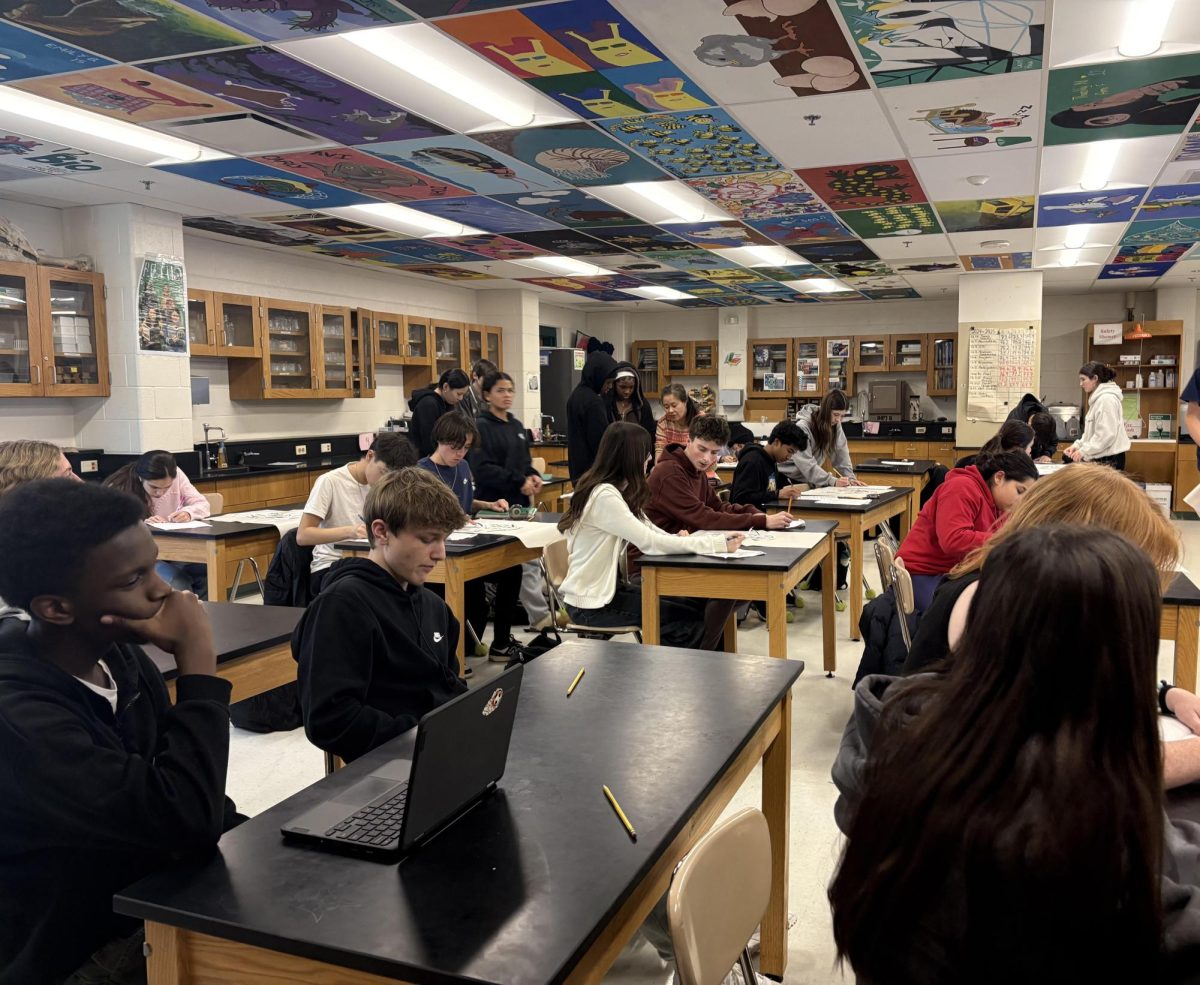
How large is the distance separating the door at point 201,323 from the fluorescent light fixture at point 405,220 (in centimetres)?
135

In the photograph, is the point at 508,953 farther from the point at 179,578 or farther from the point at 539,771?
the point at 179,578

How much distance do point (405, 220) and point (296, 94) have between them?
278 centimetres

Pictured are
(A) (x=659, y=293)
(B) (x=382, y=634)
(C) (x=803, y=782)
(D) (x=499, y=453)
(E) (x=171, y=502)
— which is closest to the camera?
(B) (x=382, y=634)

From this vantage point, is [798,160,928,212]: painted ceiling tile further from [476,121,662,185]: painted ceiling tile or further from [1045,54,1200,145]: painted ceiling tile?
[476,121,662,185]: painted ceiling tile

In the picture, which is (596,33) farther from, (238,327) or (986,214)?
(238,327)

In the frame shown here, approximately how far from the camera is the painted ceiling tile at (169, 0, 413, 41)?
301 centimetres

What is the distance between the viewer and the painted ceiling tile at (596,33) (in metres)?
3.07

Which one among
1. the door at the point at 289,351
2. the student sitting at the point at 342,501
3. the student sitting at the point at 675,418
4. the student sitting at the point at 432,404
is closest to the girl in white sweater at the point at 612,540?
the student sitting at the point at 342,501

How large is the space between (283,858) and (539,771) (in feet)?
1.47

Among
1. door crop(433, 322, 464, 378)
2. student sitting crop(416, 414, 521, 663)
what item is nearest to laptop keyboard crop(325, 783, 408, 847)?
student sitting crop(416, 414, 521, 663)

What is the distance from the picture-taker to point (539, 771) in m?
1.61

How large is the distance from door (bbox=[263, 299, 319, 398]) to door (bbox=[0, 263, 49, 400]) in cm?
193

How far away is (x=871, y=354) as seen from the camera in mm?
12445

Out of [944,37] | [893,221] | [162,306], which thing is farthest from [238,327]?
[944,37]
